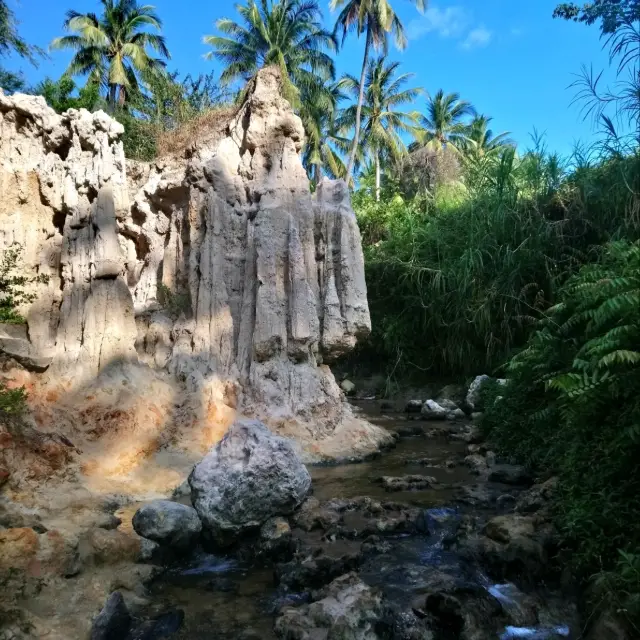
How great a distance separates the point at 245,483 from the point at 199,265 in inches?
199

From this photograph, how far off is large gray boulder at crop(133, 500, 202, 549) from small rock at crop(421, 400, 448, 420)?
8585 mm

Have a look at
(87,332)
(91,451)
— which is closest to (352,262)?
(87,332)

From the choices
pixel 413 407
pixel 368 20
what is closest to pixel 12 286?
pixel 413 407

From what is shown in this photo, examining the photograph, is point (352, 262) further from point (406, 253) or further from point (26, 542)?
point (26, 542)

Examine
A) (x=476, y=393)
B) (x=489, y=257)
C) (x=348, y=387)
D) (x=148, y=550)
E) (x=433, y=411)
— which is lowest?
(x=148, y=550)

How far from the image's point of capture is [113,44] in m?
23.2

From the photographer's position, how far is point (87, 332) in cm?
764

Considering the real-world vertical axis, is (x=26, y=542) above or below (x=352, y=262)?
below

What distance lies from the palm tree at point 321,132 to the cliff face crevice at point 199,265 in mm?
13324

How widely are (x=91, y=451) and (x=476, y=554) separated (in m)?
4.62

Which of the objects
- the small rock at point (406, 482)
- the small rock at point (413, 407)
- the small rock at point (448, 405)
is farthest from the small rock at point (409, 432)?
the small rock at point (406, 482)

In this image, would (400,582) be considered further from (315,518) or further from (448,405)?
(448,405)

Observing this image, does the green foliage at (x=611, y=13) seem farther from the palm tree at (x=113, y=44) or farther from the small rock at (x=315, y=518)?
the palm tree at (x=113, y=44)

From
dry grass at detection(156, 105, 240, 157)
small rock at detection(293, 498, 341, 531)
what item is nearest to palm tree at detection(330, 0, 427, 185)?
dry grass at detection(156, 105, 240, 157)
